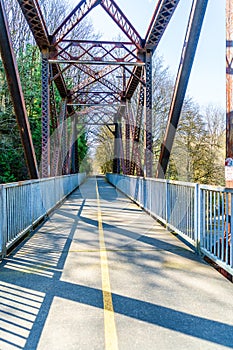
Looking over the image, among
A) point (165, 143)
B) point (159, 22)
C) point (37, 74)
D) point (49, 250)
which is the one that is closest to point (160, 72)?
point (37, 74)

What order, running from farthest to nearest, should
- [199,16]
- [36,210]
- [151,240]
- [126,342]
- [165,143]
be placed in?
1. [165,143]
2. [36,210]
3. [199,16]
4. [151,240]
5. [126,342]

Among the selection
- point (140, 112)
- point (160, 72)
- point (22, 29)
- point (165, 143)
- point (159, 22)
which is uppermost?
point (22, 29)

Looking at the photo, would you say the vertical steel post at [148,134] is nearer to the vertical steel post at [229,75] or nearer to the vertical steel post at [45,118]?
the vertical steel post at [45,118]

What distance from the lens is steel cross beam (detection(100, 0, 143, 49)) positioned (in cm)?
1028

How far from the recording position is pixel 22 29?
19359 mm

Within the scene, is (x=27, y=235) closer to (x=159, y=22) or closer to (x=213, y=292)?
(x=213, y=292)

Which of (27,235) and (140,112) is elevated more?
(140,112)

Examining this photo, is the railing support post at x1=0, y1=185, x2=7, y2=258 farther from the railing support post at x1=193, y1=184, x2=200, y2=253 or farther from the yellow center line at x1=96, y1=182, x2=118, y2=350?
the railing support post at x1=193, y1=184, x2=200, y2=253

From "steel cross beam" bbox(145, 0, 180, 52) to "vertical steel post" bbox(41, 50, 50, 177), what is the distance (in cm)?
388

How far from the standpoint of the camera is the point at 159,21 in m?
9.70

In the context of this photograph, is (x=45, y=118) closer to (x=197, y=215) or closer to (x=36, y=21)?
(x=36, y=21)

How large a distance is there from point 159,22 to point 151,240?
7475 millimetres

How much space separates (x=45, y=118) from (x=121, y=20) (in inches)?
177

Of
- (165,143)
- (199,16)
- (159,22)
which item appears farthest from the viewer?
(159,22)
